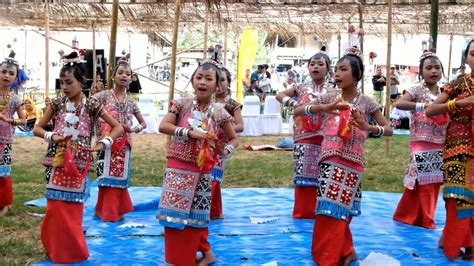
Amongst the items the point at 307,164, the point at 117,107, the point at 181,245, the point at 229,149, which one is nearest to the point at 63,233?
the point at 181,245

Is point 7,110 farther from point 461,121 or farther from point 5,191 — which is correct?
point 461,121

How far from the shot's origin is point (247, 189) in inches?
321

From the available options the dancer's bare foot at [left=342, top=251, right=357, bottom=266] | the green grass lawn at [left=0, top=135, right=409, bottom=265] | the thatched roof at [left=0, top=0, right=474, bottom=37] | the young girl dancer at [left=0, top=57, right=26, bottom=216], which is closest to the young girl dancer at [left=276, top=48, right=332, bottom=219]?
the dancer's bare foot at [left=342, top=251, right=357, bottom=266]

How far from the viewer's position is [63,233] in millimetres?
4688

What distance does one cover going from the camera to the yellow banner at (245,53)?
57.8ft

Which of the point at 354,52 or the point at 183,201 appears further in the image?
the point at 354,52

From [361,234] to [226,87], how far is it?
1887 millimetres

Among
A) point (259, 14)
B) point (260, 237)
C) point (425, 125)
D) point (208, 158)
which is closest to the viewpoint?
point (208, 158)

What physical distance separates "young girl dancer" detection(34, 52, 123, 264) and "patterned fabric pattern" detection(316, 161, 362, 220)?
1618 millimetres

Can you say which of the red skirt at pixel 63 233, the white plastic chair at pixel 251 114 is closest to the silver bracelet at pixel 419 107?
the red skirt at pixel 63 233

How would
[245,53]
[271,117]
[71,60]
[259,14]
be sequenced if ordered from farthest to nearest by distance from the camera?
[245,53] < [271,117] < [259,14] < [71,60]

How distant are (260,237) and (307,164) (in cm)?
97

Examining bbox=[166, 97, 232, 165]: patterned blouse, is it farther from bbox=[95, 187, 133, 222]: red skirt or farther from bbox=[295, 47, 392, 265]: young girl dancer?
bbox=[95, 187, 133, 222]: red skirt

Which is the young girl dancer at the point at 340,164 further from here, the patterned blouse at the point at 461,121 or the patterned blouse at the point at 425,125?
the patterned blouse at the point at 425,125
